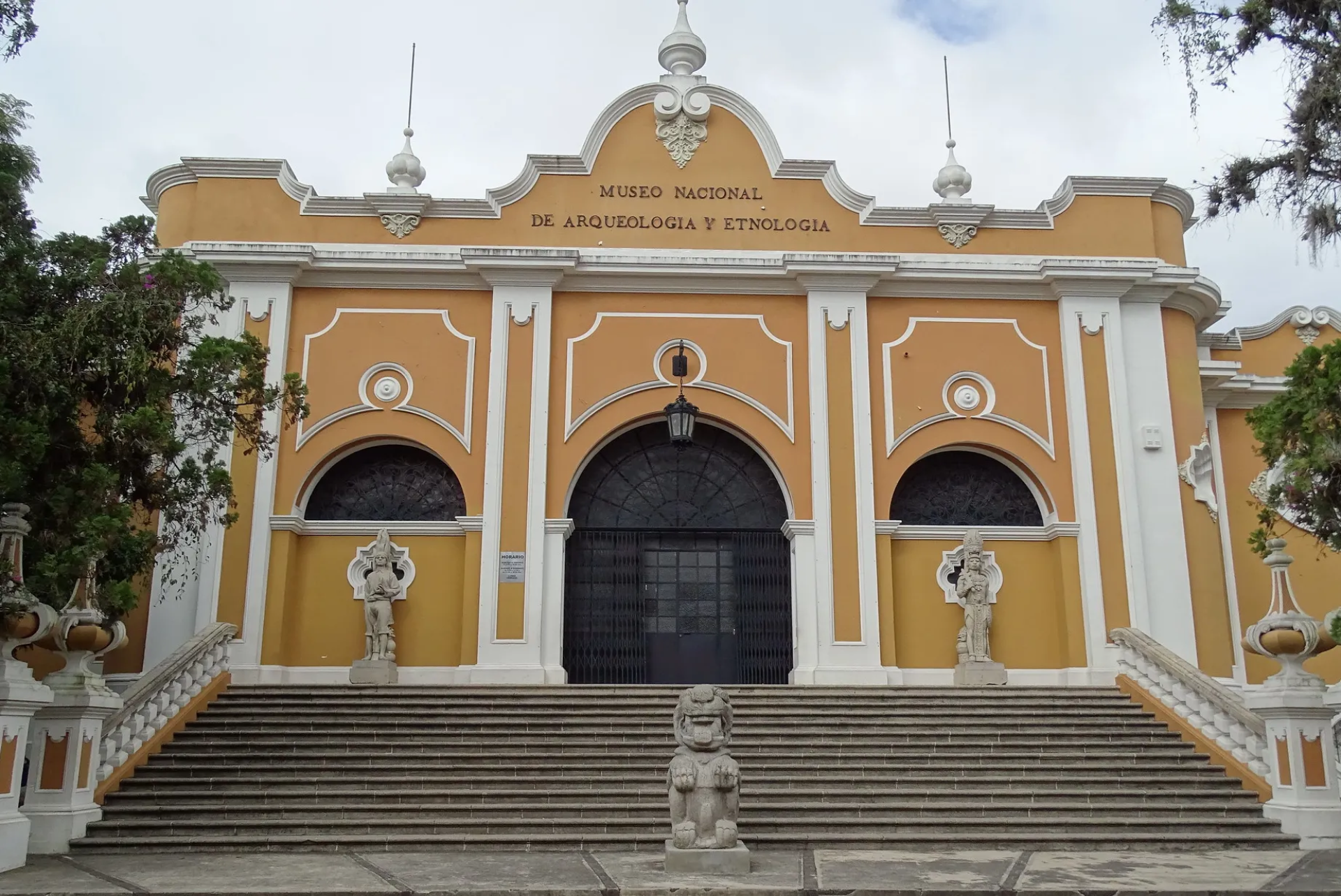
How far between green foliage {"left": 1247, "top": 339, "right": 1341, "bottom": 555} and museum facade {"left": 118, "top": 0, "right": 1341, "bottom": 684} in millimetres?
5183

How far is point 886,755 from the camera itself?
37.0 ft

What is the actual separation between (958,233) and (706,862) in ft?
34.4

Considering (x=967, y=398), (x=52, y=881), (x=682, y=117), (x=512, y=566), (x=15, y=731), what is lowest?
(x=52, y=881)

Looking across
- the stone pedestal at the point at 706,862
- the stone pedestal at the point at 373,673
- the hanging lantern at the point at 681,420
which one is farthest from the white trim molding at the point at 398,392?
the stone pedestal at the point at 706,862

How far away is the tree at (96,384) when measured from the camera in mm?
9531

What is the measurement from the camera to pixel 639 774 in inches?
422

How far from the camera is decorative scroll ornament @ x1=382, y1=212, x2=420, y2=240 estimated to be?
1584 cm

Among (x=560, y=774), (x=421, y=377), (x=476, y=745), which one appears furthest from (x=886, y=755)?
(x=421, y=377)

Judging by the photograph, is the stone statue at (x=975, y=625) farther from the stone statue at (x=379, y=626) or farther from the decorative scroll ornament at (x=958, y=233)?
→ the stone statue at (x=379, y=626)

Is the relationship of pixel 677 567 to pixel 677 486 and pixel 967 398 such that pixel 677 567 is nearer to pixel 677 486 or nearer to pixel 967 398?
pixel 677 486

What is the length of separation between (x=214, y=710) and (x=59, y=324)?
173 inches

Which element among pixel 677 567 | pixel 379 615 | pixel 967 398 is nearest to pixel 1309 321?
pixel 967 398

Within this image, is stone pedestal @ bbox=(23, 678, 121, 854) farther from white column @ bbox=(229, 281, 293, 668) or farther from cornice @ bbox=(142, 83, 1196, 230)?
cornice @ bbox=(142, 83, 1196, 230)

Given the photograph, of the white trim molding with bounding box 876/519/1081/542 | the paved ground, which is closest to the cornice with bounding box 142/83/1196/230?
the white trim molding with bounding box 876/519/1081/542
